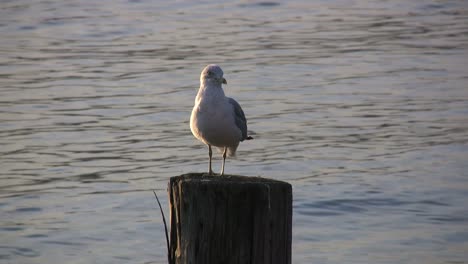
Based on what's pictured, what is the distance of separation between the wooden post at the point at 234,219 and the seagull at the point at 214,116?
1.57 m

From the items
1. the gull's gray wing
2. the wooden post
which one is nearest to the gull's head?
the gull's gray wing

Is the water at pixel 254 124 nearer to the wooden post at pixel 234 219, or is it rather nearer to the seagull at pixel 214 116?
the seagull at pixel 214 116

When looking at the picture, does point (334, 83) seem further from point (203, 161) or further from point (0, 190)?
point (0, 190)

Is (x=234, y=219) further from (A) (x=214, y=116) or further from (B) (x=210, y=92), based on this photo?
(B) (x=210, y=92)

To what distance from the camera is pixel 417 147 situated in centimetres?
1468

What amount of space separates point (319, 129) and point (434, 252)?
5019mm

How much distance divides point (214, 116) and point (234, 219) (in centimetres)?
180

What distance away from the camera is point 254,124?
52.0 feet

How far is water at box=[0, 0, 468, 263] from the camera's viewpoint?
37.5 feet

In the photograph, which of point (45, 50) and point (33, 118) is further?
point (45, 50)

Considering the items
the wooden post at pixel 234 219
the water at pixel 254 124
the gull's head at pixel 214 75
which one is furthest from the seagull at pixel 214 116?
the water at pixel 254 124

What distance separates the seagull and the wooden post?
5.14 feet

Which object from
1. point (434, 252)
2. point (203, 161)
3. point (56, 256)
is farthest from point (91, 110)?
point (434, 252)

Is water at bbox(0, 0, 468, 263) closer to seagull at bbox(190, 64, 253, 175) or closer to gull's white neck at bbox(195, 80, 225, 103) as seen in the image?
seagull at bbox(190, 64, 253, 175)
